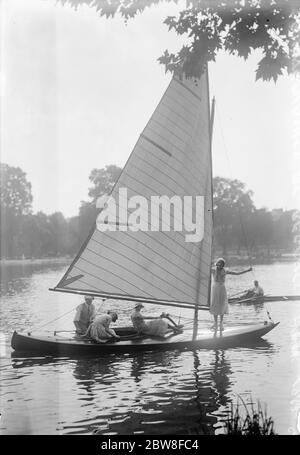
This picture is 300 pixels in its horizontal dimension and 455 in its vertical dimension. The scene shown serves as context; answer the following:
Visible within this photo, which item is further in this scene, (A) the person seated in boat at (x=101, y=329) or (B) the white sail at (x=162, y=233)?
(A) the person seated in boat at (x=101, y=329)

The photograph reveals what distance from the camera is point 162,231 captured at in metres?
17.2

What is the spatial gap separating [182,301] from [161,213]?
9.44 feet

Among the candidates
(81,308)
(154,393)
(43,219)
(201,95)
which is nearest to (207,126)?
(201,95)

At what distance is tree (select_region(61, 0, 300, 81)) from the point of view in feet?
29.0

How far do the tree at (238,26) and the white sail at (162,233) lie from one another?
24.8 feet

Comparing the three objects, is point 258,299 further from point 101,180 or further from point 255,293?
→ point 101,180

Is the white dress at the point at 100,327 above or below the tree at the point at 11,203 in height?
below

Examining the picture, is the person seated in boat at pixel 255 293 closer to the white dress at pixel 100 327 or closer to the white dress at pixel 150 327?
the white dress at pixel 150 327

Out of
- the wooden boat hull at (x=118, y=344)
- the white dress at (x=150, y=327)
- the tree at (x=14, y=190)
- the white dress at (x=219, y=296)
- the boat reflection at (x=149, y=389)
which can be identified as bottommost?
the boat reflection at (x=149, y=389)

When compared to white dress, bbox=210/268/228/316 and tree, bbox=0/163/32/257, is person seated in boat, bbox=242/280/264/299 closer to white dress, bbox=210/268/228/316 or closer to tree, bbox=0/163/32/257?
white dress, bbox=210/268/228/316

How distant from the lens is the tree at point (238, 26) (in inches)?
348

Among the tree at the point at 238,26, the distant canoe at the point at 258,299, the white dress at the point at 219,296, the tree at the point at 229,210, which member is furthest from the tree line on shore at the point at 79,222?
the tree at the point at 238,26

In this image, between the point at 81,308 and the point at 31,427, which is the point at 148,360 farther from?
the point at 31,427

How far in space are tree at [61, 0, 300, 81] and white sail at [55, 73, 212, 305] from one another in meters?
7.57
